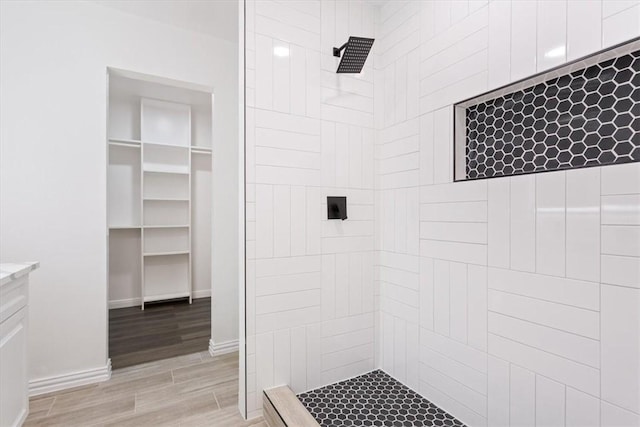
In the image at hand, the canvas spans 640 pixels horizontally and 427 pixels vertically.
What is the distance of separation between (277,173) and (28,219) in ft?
6.10

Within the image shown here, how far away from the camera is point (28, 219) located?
2.11 meters

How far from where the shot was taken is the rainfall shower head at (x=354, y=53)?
1.75m

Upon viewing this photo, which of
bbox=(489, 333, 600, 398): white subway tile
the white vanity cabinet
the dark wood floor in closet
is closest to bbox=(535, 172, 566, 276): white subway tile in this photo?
bbox=(489, 333, 600, 398): white subway tile

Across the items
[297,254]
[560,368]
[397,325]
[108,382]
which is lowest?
[108,382]

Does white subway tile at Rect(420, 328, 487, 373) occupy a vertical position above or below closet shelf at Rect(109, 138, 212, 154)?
below

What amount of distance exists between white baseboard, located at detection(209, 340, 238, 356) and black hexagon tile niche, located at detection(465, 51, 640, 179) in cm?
247

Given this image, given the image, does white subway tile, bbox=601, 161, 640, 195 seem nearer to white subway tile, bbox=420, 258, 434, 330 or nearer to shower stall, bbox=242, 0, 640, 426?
shower stall, bbox=242, 0, 640, 426

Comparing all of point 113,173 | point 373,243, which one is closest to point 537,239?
point 373,243

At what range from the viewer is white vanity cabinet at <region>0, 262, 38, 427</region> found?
4.43 feet

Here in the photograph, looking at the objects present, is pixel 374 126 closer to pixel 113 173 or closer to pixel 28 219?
pixel 28 219

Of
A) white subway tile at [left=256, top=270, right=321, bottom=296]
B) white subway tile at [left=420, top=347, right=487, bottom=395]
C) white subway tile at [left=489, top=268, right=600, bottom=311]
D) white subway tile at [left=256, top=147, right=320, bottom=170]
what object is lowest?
white subway tile at [left=420, top=347, right=487, bottom=395]

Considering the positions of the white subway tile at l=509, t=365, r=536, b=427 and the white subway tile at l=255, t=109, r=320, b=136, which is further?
the white subway tile at l=255, t=109, r=320, b=136

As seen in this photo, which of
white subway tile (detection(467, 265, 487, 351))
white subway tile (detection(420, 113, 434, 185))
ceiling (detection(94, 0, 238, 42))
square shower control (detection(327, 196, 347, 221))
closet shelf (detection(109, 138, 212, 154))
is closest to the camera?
white subway tile (detection(467, 265, 487, 351))

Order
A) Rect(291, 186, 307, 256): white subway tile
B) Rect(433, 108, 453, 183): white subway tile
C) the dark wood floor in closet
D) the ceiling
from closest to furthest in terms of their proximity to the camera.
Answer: Rect(433, 108, 453, 183): white subway tile
Rect(291, 186, 307, 256): white subway tile
the ceiling
the dark wood floor in closet
